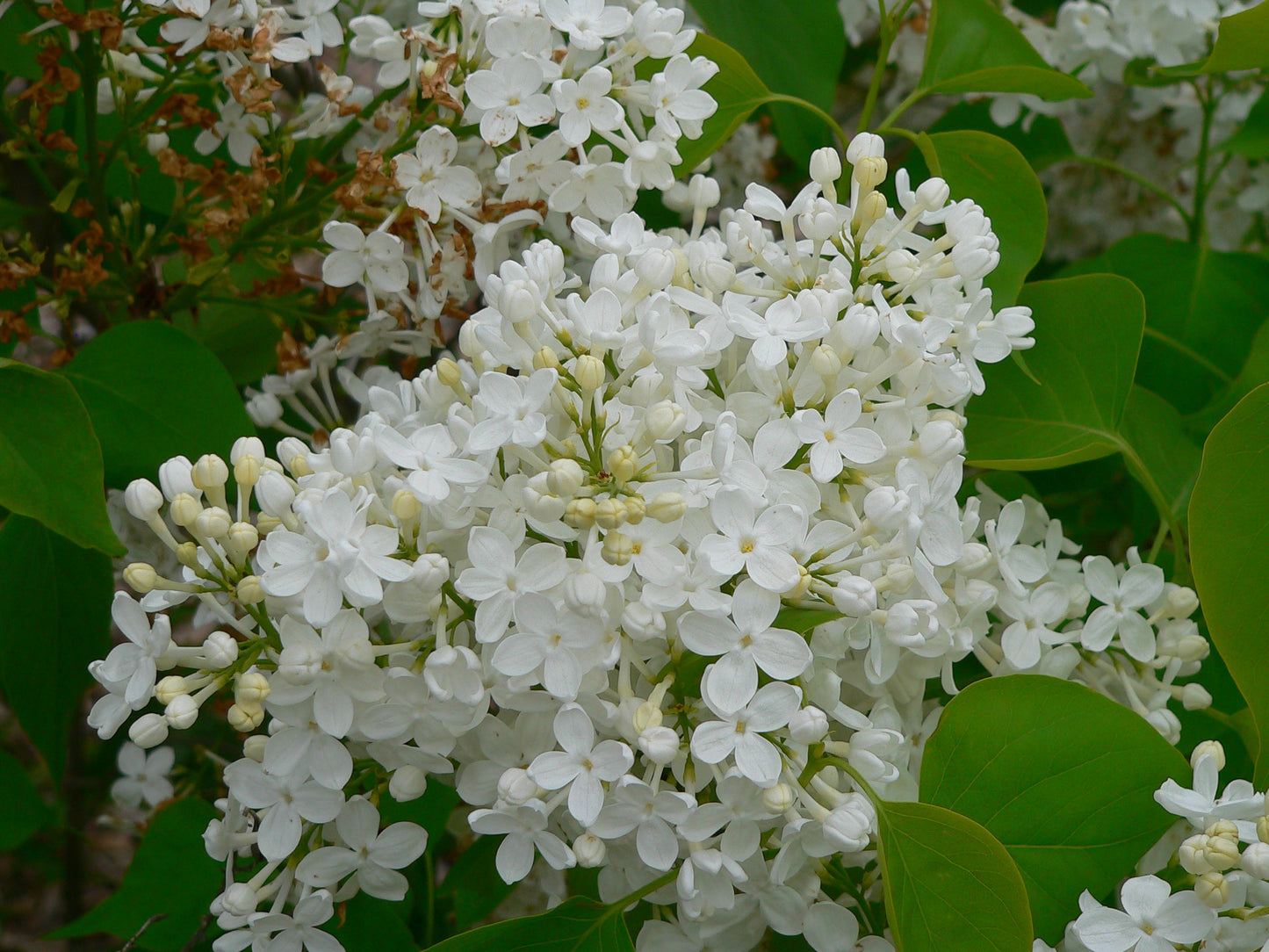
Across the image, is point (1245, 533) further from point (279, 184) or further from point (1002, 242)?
point (279, 184)

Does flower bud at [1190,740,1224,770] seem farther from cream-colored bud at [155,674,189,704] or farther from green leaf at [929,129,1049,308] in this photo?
cream-colored bud at [155,674,189,704]

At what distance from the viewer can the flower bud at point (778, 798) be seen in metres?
0.69

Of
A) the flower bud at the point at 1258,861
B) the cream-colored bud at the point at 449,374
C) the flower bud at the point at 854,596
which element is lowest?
the flower bud at the point at 1258,861

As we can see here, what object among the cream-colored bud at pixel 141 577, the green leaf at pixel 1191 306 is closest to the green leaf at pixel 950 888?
the cream-colored bud at pixel 141 577

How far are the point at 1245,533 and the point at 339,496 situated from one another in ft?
1.98

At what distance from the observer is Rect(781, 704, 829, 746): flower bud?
678mm

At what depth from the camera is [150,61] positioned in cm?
131

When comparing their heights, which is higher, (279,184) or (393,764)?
(279,184)

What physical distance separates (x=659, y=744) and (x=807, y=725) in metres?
0.09

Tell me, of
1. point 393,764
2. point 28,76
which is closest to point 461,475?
point 393,764

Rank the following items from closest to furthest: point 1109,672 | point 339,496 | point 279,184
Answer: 1. point 339,496
2. point 1109,672
3. point 279,184

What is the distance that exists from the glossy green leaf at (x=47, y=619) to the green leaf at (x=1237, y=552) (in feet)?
2.93

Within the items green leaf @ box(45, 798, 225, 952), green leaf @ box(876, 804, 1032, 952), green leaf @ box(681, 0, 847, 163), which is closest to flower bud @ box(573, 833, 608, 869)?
green leaf @ box(876, 804, 1032, 952)

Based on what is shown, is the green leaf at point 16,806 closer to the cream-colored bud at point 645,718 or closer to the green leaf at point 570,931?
the green leaf at point 570,931
